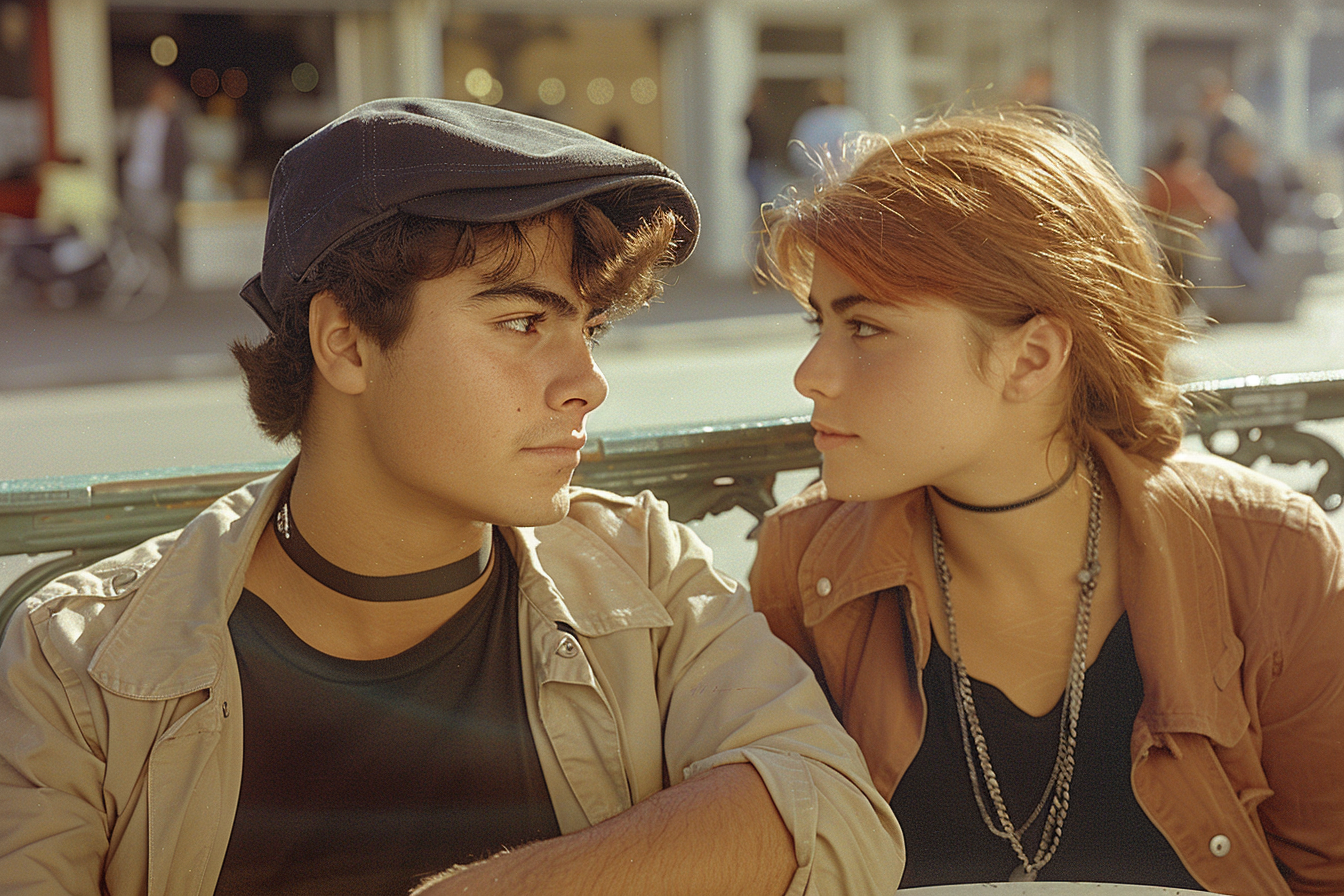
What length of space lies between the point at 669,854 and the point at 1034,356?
111cm

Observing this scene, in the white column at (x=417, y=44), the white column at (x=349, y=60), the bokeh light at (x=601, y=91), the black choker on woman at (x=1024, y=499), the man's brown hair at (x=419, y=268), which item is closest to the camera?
the man's brown hair at (x=419, y=268)

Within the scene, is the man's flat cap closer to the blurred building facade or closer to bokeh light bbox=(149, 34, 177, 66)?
the blurred building facade

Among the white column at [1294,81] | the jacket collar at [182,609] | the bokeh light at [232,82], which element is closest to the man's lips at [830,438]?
the jacket collar at [182,609]

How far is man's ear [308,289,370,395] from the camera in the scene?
206 centimetres

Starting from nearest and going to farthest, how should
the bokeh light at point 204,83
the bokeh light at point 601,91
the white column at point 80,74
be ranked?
1. the white column at point 80,74
2. the bokeh light at point 204,83
3. the bokeh light at point 601,91

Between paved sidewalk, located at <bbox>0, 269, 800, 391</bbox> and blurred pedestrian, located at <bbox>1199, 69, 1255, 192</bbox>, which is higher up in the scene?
blurred pedestrian, located at <bbox>1199, 69, 1255, 192</bbox>

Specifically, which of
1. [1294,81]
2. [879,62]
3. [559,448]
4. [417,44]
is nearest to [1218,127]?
[879,62]

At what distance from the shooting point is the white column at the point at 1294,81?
922 inches

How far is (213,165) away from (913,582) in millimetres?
15720

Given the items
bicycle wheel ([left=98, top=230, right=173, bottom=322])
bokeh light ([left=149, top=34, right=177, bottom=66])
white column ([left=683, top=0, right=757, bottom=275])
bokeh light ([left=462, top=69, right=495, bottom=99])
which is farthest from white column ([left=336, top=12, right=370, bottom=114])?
white column ([left=683, top=0, right=757, bottom=275])

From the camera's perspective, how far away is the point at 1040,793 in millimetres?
2346

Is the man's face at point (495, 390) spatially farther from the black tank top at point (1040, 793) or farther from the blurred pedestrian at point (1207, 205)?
the blurred pedestrian at point (1207, 205)

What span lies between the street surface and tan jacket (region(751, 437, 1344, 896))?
3215mm

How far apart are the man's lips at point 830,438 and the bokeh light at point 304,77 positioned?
53.1 feet
